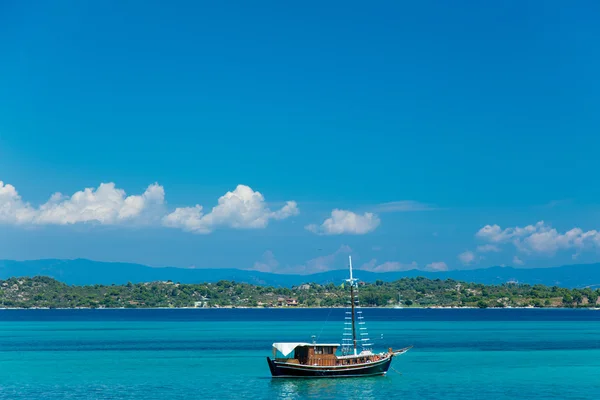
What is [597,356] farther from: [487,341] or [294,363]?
[294,363]

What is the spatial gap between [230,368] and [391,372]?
21.7 m

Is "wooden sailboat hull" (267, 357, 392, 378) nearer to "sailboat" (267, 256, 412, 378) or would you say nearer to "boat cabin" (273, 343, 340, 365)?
"sailboat" (267, 256, 412, 378)

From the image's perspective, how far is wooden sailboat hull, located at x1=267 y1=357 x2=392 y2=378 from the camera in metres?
91.4

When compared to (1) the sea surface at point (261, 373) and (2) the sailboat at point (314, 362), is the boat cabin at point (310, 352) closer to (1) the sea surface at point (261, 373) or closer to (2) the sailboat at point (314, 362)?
(2) the sailboat at point (314, 362)

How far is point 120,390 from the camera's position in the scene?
83.8 meters

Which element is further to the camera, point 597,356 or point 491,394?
point 597,356

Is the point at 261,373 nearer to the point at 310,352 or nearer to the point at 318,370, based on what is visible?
the point at 310,352

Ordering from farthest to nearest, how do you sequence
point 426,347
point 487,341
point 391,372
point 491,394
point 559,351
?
1. point 487,341
2. point 426,347
3. point 559,351
4. point 391,372
5. point 491,394

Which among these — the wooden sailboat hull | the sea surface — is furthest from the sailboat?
the sea surface

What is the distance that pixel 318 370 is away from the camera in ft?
301

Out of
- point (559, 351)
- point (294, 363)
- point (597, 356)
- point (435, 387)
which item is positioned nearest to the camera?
point (435, 387)

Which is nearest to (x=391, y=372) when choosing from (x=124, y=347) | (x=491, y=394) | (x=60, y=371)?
(x=491, y=394)

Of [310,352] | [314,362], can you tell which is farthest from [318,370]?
[310,352]

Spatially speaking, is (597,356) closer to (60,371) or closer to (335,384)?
(335,384)
